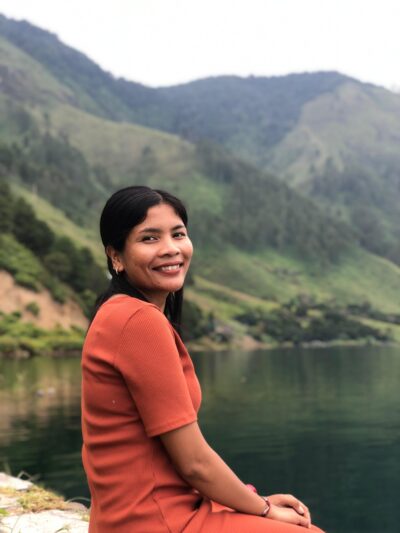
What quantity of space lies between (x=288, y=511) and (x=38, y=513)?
354 cm

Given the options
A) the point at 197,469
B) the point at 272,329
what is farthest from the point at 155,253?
the point at 272,329

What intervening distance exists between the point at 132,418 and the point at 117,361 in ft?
1.15

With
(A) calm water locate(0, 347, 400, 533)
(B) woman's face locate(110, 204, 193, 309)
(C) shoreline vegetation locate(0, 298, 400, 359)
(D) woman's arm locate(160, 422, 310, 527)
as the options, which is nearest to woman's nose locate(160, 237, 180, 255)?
(B) woman's face locate(110, 204, 193, 309)

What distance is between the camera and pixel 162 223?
15.0 feet

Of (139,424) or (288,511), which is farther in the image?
(288,511)

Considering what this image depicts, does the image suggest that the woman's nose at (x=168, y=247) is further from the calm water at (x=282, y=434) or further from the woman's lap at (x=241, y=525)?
the calm water at (x=282, y=434)

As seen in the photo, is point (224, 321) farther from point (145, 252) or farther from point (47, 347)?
point (145, 252)

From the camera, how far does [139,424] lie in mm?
4062

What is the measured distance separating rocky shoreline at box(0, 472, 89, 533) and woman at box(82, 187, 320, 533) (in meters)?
2.23

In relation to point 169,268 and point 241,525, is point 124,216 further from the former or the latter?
point 241,525

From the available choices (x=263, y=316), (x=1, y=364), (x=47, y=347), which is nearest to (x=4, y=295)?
(x=47, y=347)

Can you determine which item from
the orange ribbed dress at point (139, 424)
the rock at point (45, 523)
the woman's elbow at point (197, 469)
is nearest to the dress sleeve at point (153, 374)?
the orange ribbed dress at point (139, 424)

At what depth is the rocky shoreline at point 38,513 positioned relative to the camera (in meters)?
6.46

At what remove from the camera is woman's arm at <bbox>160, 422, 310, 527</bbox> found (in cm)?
400
